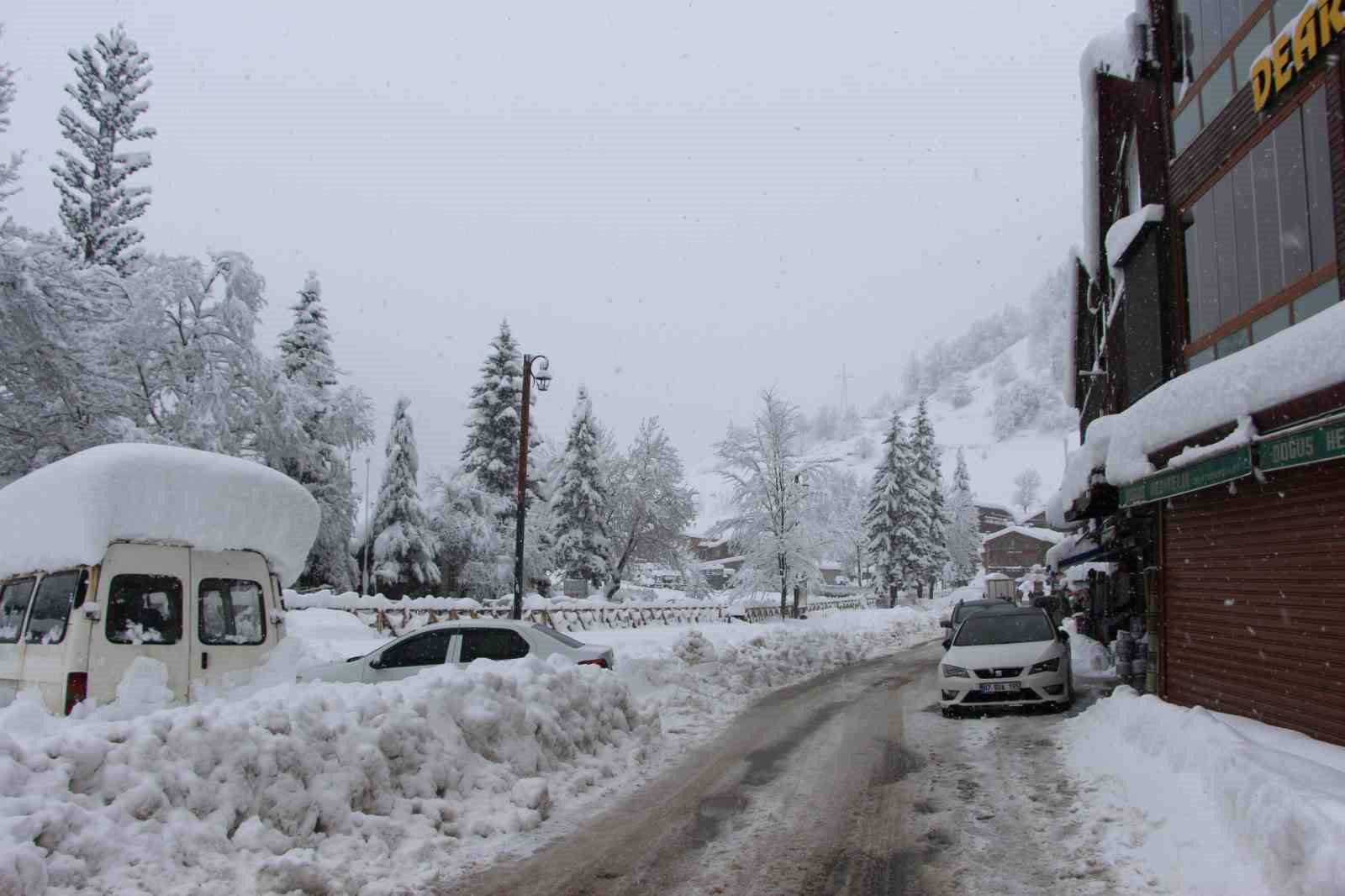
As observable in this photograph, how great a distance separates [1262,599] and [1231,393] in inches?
88.1

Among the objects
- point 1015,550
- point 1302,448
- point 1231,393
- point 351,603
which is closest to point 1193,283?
point 1231,393

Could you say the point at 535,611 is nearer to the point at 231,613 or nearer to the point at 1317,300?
the point at 231,613

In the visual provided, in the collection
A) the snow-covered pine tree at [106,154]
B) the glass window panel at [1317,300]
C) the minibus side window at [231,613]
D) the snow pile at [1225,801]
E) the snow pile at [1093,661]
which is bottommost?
the snow pile at [1093,661]

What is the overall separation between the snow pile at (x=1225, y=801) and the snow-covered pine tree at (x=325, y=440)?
2959cm

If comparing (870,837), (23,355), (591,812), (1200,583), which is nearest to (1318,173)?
(1200,583)

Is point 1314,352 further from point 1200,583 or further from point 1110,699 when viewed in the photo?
point 1110,699

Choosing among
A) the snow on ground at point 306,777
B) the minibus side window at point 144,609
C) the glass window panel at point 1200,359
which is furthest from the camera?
the glass window panel at point 1200,359

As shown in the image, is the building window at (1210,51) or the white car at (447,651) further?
the building window at (1210,51)

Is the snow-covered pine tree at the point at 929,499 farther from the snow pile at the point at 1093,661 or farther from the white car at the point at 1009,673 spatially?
the white car at the point at 1009,673

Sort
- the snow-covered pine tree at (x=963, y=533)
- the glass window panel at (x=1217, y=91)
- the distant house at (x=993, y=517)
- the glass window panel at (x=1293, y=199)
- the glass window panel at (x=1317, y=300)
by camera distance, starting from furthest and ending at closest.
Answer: the distant house at (x=993, y=517) → the snow-covered pine tree at (x=963, y=533) → the glass window panel at (x=1217, y=91) → the glass window panel at (x=1293, y=199) → the glass window panel at (x=1317, y=300)

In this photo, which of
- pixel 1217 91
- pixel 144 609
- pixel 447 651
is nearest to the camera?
pixel 144 609

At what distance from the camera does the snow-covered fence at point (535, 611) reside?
2558 centimetres

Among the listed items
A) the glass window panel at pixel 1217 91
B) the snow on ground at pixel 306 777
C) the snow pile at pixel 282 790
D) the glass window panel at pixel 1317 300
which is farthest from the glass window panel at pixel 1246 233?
the snow pile at pixel 282 790

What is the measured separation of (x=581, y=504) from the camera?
48938mm
